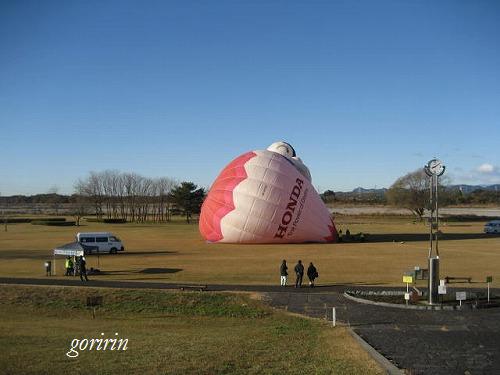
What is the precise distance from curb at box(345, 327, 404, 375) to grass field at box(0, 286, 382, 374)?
0.70ft

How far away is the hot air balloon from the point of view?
149 ft

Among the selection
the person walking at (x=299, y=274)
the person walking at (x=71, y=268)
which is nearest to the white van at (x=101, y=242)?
the person walking at (x=71, y=268)

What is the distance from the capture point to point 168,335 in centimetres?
1647

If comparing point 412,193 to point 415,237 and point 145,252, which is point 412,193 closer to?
point 415,237

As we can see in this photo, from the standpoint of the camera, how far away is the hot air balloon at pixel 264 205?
45500 mm

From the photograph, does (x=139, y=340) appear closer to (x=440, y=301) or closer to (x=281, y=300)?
(x=281, y=300)

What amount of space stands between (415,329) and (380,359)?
16.2 feet

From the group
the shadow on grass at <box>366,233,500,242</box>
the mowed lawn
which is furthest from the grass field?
the shadow on grass at <box>366,233,500,242</box>

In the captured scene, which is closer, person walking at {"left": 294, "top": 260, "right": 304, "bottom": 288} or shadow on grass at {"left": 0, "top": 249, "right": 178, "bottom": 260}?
person walking at {"left": 294, "top": 260, "right": 304, "bottom": 288}

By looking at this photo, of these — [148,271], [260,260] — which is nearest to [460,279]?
[260,260]

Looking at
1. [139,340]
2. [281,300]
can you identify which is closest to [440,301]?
[281,300]

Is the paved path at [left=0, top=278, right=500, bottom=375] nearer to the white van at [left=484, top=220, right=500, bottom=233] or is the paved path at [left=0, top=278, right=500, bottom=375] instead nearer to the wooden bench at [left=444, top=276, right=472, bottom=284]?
the wooden bench at [left=444, top=276, right=472, bottom=284]

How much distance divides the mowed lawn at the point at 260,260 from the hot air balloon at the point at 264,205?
1.31m

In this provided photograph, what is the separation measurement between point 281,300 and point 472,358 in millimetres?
10270
